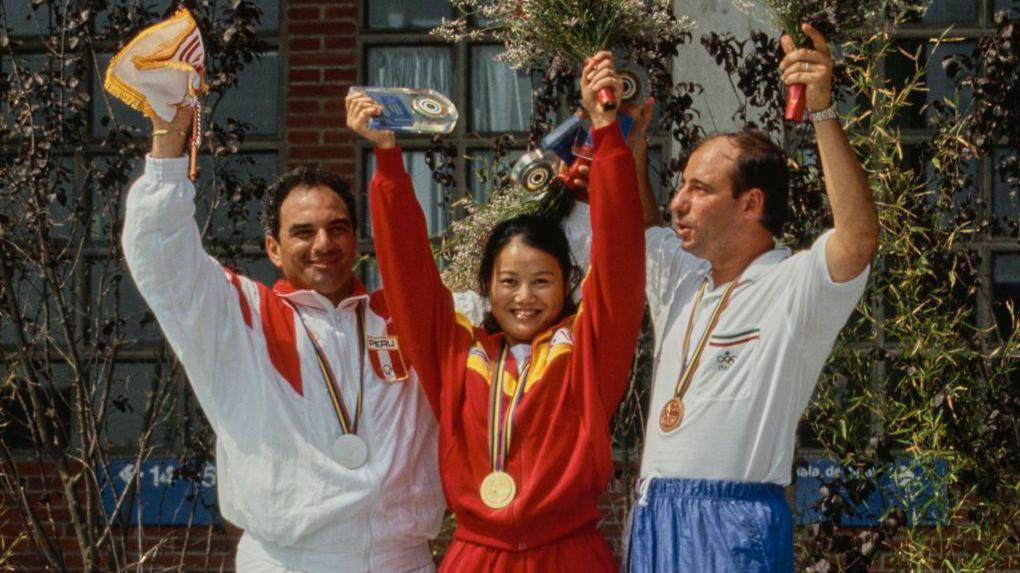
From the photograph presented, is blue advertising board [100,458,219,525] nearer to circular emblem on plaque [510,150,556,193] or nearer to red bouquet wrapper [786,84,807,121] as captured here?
circular emblem on plaque [510,150,556,193]

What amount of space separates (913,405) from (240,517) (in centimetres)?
222

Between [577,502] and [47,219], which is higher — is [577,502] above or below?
below

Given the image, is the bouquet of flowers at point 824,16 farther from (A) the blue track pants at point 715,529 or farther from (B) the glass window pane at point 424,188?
(B) the glass window pane at point 424,188

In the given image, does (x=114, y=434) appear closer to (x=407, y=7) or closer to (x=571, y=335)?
(x=407, y=7)

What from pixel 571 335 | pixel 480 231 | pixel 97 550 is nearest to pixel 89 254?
pixel 97 550

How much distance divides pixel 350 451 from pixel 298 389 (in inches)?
8.0

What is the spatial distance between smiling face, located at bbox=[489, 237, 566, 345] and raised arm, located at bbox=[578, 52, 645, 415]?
0.10m

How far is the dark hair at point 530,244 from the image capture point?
4.00m

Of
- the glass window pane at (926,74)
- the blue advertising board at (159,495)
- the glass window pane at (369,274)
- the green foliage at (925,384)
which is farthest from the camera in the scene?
the glass window pane at (369,274)

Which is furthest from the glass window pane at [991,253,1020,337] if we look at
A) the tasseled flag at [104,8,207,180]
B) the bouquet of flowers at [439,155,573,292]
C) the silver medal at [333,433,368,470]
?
the tasseled flag at [104,8,207,180]

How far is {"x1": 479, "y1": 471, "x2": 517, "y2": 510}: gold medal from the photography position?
3.79m

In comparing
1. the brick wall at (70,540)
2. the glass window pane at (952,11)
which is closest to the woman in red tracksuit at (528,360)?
the brick wall at (70,540)

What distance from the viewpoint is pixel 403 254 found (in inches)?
155

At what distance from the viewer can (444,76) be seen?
7.02 meters
